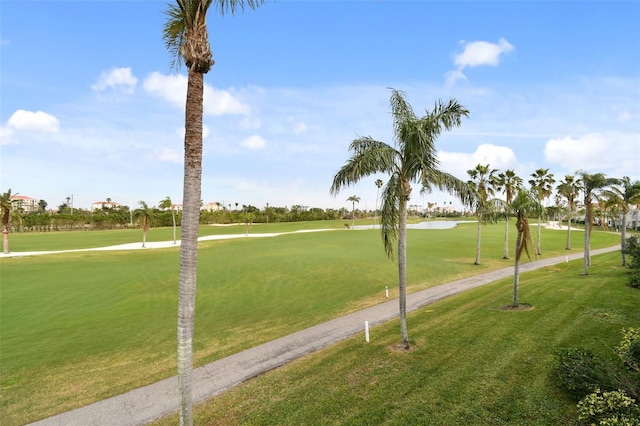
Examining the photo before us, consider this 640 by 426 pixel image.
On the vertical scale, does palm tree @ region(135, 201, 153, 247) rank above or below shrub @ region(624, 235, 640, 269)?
above

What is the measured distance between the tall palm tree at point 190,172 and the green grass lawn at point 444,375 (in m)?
2.70

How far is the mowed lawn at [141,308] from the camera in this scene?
1110 centimetres

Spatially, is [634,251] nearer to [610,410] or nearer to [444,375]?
[610,410]

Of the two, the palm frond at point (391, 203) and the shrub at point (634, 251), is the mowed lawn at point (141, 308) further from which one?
the shrub at point (634, 251)

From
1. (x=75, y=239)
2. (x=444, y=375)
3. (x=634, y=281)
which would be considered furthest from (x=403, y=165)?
(x=75, y=239)

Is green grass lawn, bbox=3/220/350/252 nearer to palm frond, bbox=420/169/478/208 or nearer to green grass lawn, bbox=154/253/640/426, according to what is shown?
green grass lawn, bbox=154/253/640/426

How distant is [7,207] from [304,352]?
53.8 meters

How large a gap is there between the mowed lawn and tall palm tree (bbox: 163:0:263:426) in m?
5.57

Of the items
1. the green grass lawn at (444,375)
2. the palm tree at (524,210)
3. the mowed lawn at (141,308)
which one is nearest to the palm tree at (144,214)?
the mowed lawn at (141,308)

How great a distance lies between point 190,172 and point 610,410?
33.8 ft

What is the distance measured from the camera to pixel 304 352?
12586 millimetres

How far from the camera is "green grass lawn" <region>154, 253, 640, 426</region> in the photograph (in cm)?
782

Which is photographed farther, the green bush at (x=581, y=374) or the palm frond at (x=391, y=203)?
the palm frond at (x=391, y=203)

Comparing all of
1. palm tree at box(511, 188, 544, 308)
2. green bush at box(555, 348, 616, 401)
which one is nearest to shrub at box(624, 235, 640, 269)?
palm tree at box(511, 188, 544, 308)
